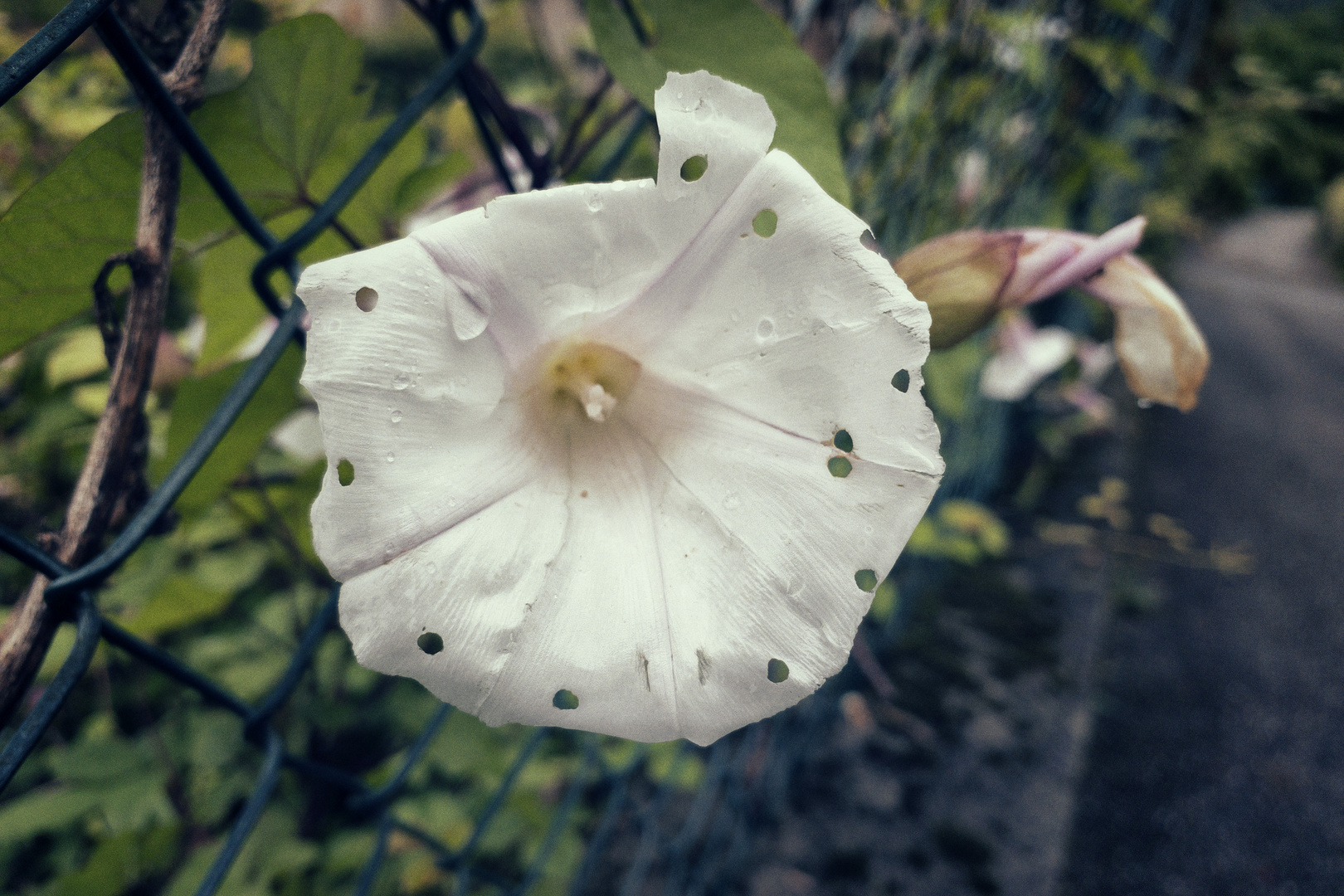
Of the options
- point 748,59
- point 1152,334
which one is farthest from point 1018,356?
point 748,59

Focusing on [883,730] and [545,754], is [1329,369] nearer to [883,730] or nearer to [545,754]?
[883,730]

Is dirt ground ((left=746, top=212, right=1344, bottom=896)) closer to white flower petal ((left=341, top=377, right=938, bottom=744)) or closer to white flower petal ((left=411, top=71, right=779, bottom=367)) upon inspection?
white flower petal ((left=341, top=377, right=938, bottom=744))

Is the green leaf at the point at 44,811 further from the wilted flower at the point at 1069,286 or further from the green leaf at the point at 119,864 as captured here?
the wilted flower at the point at 1069,286

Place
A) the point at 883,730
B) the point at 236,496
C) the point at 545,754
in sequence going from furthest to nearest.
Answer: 1. the point at 883,730
2. the point at 545,754
3. the point at 236,496

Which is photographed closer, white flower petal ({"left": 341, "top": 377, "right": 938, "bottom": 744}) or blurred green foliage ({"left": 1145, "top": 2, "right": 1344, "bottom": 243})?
white flower petal ({"left": 341, "top": 377, "right": 938, "bottom": 744})

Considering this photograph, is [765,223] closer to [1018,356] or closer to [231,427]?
[231,427]

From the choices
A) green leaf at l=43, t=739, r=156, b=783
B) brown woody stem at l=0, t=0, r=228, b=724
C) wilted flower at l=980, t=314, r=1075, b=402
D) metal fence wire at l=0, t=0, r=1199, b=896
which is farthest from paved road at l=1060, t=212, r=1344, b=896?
brown woody stem at l=0, t=0, r=228, b=724

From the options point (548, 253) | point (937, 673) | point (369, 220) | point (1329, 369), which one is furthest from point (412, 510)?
point (1329, 369)
